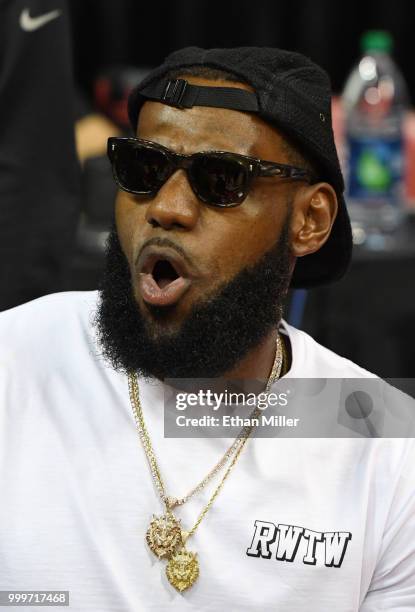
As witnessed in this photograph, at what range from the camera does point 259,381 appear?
213cm

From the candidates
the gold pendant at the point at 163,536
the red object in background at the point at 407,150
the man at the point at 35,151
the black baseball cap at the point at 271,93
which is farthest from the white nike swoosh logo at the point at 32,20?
the red object in background at the point at 407,150

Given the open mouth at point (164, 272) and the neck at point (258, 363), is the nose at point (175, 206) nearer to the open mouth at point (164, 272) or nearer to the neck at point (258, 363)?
the open mouth at point (164, 272)

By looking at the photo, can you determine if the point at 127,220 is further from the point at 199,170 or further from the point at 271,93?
the point at 271,93

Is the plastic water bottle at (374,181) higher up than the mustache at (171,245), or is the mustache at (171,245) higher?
the plastic water bottle at (374,181)

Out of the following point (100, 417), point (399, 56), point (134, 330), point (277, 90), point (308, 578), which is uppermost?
point (399, 56)

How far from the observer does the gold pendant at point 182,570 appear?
1874mm

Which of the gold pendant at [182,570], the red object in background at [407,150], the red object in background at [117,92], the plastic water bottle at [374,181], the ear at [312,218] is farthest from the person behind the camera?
the red object in background at [117,92]

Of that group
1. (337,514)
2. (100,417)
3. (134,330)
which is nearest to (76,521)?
(100,417)

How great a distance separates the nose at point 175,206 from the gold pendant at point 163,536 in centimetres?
52

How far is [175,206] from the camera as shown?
6.19ft

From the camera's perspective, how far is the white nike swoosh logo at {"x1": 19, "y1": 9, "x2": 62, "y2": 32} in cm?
280

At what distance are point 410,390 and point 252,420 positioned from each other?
425mm

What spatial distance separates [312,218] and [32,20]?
1.14m

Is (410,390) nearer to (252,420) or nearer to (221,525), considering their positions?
(252,420)
